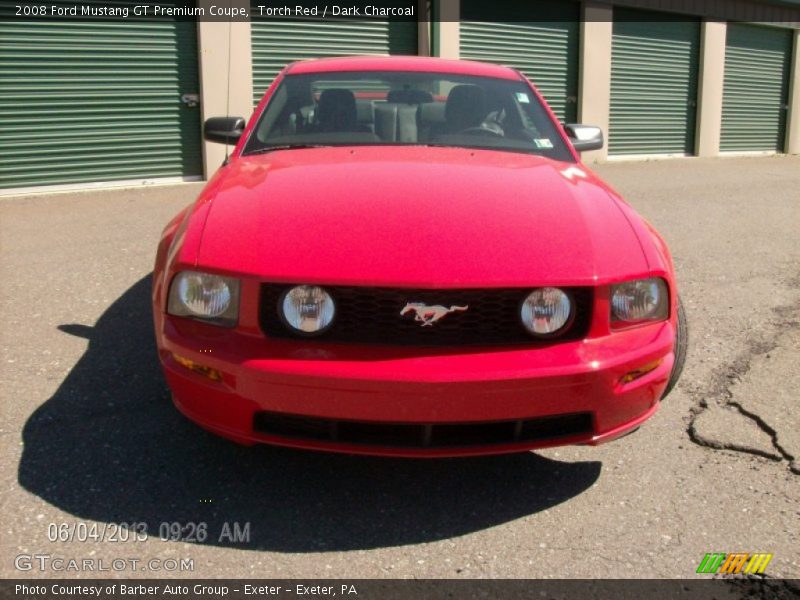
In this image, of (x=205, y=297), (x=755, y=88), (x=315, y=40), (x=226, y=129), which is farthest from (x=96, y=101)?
(x=755, y=88)

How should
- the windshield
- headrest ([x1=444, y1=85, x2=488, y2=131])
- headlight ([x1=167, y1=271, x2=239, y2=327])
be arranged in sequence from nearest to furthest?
headlight ([x1=167, y1=271, x2=239, y2=327]), the windshield, headrest ([x1=444, y1=85, x2=488, y2=131])

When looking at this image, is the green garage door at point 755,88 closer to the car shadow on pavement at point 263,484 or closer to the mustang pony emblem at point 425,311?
the car shadow on pavement at point 263,484

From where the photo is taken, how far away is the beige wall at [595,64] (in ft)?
48.5

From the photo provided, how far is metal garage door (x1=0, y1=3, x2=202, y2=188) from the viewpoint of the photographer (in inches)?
379

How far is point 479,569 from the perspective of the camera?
2504mm

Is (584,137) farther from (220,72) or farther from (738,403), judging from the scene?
(220,72)

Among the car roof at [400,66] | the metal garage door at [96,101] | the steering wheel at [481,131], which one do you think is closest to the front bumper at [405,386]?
the steering wheel at [481,131]

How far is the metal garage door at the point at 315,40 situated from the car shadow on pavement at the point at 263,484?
8586 mm

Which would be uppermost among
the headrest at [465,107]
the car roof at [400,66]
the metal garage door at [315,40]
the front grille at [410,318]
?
the metal garage door at [315,40]

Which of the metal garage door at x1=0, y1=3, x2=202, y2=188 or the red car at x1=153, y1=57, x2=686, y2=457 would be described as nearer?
the red car at x1=153, y1=57, x2=686, y2=457

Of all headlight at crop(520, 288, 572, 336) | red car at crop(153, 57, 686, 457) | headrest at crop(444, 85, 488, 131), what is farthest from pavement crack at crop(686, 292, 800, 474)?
headrest at crop(444, 85, 488, 131)

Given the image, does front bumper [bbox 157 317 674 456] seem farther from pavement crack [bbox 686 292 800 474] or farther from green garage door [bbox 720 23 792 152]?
green garage door [bbox 720 23 792 152]
